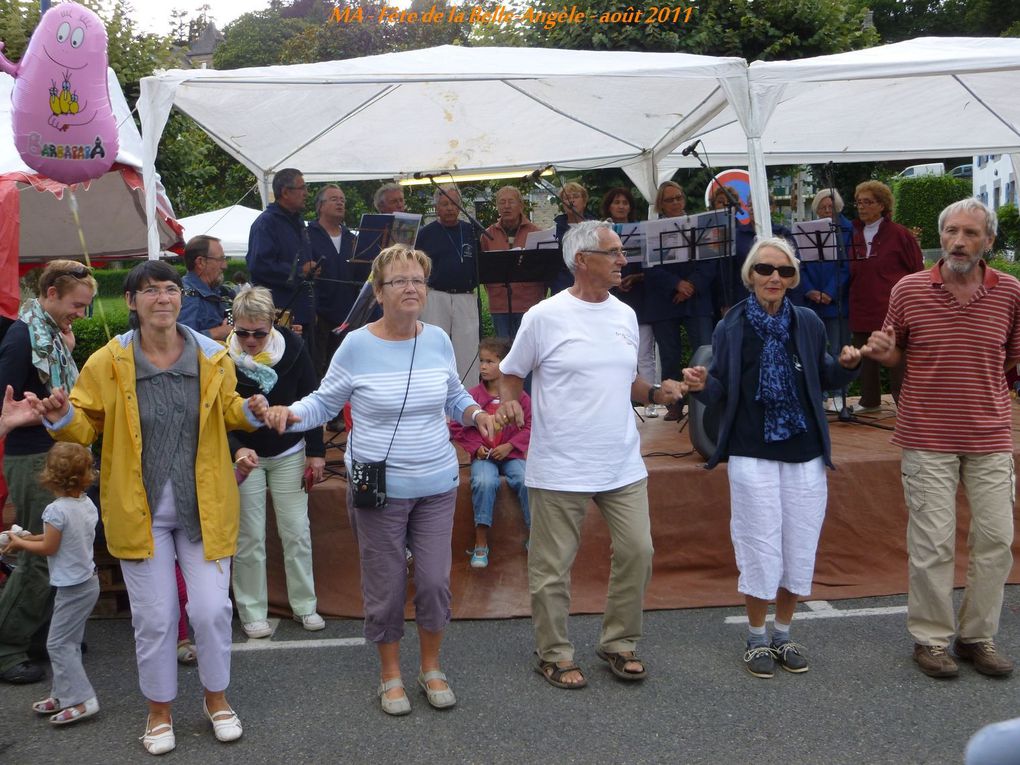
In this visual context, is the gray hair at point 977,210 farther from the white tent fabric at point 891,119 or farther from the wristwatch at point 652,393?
the white tent fabric at point 891,119

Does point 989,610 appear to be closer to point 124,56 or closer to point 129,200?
point 129,200

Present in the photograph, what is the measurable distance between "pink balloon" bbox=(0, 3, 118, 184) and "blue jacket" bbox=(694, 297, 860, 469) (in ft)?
12.8

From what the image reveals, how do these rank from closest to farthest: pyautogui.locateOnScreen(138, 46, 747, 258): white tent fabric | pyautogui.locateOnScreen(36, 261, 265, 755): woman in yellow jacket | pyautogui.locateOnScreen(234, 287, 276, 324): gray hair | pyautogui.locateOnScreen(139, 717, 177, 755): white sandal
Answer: pyautogui.locateOnScreen(36, 261, 265, 755): woman in yellow jacket < pyautogui.locateOnScreen(139, 717, 177, 755): white sandal < pyautogui.locateOnScreen(234, 287, 276, 324): gray hair < pyautogui.locateOnScreen(138, 46, 747, 258): white tent fabric

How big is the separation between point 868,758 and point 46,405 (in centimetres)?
323

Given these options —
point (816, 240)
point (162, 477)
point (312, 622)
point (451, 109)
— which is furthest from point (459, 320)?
point (162, 477)

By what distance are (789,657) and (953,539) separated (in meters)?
0.90

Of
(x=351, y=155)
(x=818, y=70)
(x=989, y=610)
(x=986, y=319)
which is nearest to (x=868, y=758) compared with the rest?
(x=989, y=610)

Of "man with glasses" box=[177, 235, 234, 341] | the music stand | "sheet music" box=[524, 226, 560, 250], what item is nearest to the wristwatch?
"man with glasses" box=[177, 235, 234, 341]

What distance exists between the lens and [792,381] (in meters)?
4.59

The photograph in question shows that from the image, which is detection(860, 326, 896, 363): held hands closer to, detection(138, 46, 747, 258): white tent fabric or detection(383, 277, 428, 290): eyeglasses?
detection(383, 277, 428, 290): eyeglasses

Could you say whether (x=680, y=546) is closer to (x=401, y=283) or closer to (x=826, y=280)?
Result: (x=401, y=283)

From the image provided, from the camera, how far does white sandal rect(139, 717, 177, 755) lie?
4031 millimetres

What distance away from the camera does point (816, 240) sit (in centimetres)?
794

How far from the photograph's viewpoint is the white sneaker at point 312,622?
5621mm
